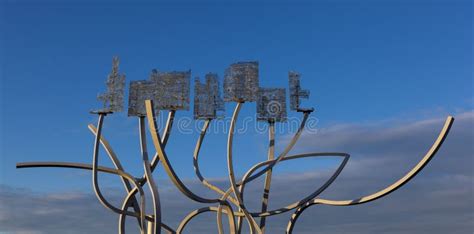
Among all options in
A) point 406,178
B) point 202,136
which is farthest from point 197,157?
point 406,178

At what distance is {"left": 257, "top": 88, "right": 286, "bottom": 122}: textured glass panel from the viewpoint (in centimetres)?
1423

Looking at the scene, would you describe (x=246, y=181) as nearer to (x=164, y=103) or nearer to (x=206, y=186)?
(x=206, y=186)

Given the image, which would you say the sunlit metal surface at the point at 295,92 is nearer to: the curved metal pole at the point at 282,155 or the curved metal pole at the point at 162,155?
the curved metal pole at the point at 282,155

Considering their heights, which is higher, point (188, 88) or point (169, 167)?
point (188, 88)

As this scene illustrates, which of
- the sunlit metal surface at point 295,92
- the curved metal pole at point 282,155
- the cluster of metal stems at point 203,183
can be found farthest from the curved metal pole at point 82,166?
the sunlit metal surface at point 295,92

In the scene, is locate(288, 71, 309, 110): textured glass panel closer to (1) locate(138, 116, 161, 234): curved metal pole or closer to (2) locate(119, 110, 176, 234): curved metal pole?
(2) locate(119, 110, 176, 234): curved metal pole

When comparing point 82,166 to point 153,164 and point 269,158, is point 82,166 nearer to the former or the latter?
point 153,164

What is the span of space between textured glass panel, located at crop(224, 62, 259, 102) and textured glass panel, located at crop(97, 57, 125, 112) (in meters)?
2.34

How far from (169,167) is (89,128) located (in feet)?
9.75

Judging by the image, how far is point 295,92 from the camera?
14.6m

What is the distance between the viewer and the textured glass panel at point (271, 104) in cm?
1423

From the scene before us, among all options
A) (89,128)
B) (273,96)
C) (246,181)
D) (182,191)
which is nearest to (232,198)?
(246,181)

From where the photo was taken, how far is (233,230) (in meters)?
13.8

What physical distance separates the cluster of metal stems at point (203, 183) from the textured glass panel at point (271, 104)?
0.91 feet
